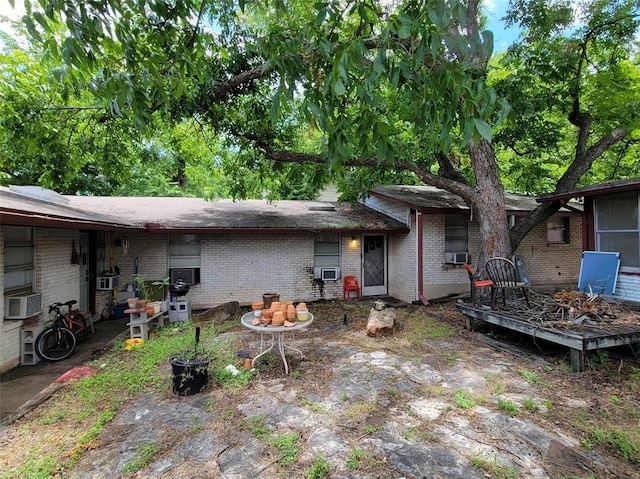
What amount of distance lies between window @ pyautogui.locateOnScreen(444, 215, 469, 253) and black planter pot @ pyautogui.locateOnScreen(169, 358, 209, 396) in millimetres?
8232

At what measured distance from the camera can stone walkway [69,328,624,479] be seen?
9.08 feet

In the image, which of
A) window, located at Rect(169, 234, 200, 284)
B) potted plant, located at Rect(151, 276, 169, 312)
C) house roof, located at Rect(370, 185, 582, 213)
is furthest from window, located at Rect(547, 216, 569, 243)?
potted plant, located at Rect(151, 276, 169, 312)

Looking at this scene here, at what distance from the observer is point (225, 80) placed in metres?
7.61

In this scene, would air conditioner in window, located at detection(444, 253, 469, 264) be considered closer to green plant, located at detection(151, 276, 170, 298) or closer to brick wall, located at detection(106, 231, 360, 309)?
brick wall, located at detection(106, 231, 360, 309)

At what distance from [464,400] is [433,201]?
744 cm

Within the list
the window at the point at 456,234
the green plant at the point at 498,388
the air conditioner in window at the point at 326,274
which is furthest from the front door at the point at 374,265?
the green plant at the point at 498,388

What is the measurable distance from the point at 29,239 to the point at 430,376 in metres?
6.89

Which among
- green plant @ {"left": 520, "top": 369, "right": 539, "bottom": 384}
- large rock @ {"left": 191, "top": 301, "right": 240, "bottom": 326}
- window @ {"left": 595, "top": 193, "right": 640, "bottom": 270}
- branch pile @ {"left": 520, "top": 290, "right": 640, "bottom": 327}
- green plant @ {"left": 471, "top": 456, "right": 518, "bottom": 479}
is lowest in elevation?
green plant @ {"left": 471, "top": 456, "right": 518, "bottom": 479}

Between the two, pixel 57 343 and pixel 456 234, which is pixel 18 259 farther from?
pixel 456 234

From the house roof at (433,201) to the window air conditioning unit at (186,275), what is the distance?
6.25 m

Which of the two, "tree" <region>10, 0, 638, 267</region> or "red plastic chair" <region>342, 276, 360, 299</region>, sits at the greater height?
"tree" <region>10, 0, 638, 267</region>

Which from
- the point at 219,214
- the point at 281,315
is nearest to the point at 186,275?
the point at 219,214

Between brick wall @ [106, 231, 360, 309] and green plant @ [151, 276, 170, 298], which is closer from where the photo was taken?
green plant @ [151, 276, 170, 298]

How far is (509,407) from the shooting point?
3660mm
